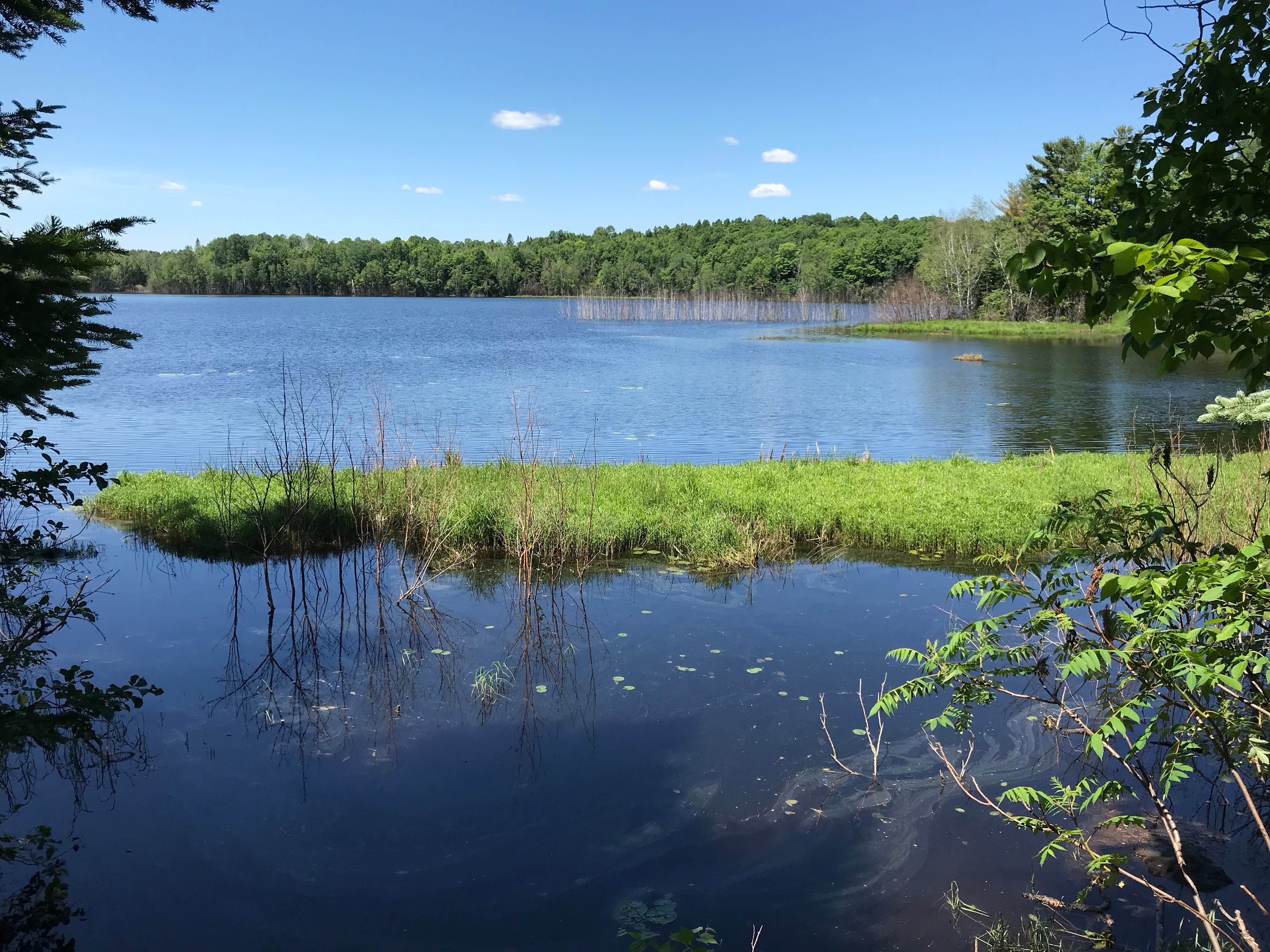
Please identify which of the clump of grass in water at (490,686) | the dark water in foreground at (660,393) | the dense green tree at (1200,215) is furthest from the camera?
the dark water in foreground at (660,393)

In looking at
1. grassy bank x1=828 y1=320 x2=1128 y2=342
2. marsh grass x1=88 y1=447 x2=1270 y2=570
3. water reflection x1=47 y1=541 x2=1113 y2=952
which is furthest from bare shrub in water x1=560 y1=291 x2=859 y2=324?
water reflection x1=47 y1=541 x2=1113 y2=952

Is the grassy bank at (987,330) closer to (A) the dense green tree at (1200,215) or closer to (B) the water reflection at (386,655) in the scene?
(B) the water reflection at (386,655)

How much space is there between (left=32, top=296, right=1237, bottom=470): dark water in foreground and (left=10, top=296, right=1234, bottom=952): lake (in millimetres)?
8105

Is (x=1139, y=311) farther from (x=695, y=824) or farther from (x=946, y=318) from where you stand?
(x=946, y=318)

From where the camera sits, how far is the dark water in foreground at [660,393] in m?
23.2

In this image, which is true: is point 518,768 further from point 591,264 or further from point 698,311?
point 591,264

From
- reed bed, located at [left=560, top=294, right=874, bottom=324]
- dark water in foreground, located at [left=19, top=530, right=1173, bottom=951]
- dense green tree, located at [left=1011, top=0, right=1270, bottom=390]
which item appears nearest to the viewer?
dense green tree, located at [left=1011, top=0, right=1270, bottom=390]

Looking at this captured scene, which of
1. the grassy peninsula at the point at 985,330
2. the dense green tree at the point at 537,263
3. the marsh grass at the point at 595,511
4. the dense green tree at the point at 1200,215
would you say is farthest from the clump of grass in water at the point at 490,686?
the dense green tree at the point at 537,263

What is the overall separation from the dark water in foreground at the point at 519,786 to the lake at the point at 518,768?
25 millimetres

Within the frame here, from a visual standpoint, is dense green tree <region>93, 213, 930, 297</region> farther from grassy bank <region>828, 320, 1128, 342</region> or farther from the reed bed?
grassy bank <region>828, 320, 1128, 342</region>

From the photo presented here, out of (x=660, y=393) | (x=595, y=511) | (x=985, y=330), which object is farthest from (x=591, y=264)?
(x=595, y=511)

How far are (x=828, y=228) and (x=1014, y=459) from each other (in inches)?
5094

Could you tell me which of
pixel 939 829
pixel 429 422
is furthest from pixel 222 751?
pixel 429 422

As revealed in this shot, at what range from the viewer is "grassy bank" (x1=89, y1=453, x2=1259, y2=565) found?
A: 12.6 m
